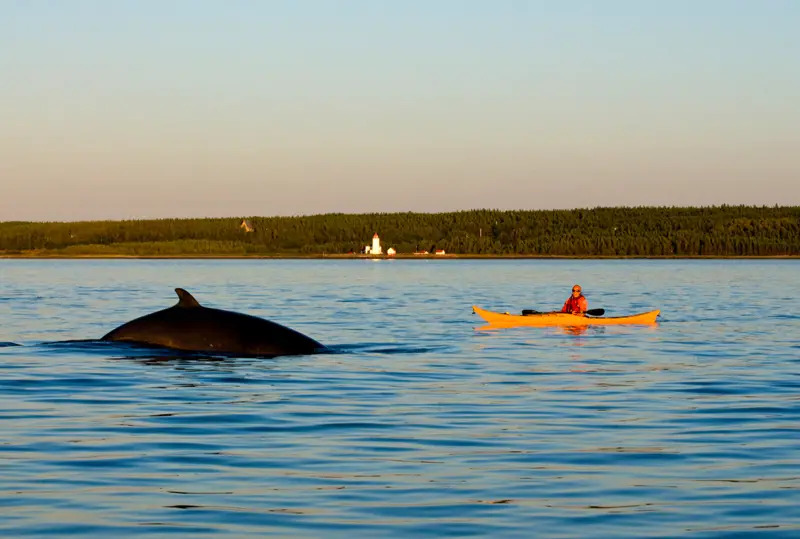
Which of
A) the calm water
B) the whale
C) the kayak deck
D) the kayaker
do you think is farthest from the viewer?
the kayaker

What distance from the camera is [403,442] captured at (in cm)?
1638

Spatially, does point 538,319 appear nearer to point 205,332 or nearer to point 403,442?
point 205,332

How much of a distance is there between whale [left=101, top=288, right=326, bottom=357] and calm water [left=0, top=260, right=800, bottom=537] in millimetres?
327

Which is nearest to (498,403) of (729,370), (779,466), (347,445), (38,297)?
(347,445)

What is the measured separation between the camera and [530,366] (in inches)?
1114

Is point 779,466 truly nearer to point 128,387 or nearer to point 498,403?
point 498,403

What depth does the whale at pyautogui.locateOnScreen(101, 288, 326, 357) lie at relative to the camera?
79.5ft

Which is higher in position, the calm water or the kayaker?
the kayaker

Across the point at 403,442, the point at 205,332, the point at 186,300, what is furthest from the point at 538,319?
the point at 403,442

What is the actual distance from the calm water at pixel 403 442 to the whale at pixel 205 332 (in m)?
0.33

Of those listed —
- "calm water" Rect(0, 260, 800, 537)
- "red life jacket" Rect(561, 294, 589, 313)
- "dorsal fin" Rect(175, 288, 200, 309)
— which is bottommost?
"calm water" Rect(0, 260, 800, 537)

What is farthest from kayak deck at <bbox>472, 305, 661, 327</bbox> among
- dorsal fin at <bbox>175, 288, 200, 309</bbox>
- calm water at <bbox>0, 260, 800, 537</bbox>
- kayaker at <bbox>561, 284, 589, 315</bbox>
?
dorsal fin at <bbox>175, 288, 200, 309</bbox>

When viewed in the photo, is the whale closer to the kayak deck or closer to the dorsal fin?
the dorsal fin

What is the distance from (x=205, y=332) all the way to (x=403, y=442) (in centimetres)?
854
